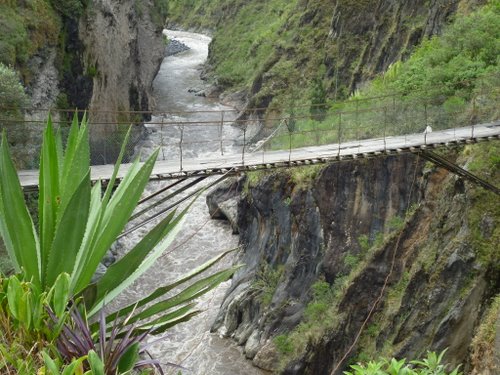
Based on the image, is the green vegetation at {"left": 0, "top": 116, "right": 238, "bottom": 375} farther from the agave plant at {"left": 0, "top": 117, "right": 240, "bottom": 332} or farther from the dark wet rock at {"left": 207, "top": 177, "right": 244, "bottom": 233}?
the dark wet rock at {"left": 207, "top": 177, "right": 244, "bottom": 233}

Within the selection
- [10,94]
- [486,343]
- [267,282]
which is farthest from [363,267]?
[10,94]

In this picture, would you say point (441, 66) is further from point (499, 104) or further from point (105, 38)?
point (105, 38)

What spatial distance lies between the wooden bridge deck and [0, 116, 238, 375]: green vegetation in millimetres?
5249

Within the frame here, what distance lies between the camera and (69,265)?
3.25 meters

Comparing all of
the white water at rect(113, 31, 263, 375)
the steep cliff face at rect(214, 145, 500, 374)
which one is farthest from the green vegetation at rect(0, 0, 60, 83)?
the steep cliff face at rect(214, 145, 500, 374)

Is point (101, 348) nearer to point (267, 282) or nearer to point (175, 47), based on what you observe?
point (267, 282)

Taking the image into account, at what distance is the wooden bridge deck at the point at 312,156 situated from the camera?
9430 millimetres

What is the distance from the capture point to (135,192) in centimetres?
346

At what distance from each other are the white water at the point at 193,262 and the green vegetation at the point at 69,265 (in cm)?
34

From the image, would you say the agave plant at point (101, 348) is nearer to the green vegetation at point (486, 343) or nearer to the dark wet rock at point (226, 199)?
the green vegetation at point (486, 343)

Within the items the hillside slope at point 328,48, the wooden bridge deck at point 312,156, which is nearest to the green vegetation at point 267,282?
the wooden bridge deck at point 312,156

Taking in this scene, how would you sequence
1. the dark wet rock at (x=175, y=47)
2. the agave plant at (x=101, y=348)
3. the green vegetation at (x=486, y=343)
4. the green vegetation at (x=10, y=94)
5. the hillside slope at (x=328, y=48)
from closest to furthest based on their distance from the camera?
the agave plant at (x=101, y=348), the green vegetation at (x=486, y=343), the green vegetation at (x=10, y=94), the hillside slope at (x=328, y=48), the dark wet rock at (x=175, y=47)

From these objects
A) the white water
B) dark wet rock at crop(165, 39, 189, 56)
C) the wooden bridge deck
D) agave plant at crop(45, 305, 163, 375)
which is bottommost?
the white water

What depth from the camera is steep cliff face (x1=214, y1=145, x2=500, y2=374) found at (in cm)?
1046
